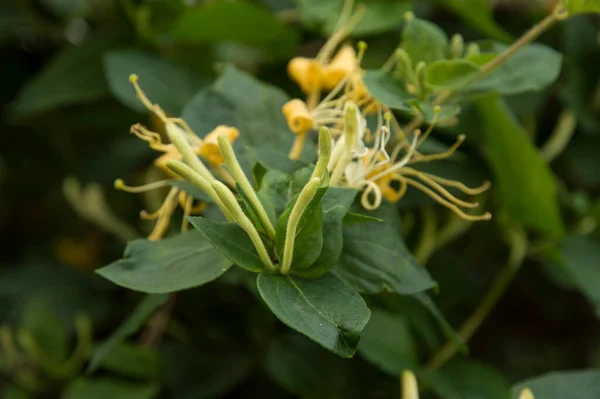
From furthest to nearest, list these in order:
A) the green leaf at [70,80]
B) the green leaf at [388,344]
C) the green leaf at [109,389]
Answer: the green leaf at [70,80]
the green leaf at [109,389]
the green leaf at [388,344]

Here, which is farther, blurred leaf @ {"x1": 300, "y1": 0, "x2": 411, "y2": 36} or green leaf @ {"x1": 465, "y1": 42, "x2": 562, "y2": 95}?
blurred leaf @ {"x1": 300, "y1": 0, "x2": 411, "y2": 36}

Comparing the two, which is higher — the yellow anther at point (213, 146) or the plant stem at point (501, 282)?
the yellow anther at point (213, 146)

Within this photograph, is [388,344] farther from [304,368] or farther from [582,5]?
[582,5]

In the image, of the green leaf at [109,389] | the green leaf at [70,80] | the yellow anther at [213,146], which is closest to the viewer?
the yellow anther at [213,146]

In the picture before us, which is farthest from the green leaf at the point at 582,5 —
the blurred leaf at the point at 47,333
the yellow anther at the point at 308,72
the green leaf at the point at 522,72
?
the blurred leaf at the point at 47,333

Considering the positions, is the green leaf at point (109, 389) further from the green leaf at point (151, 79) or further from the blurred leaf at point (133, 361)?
the green leaf at point (151, 79)

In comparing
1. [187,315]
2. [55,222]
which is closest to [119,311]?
[187,315]

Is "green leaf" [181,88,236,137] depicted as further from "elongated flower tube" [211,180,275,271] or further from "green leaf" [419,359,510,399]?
"green leaf" [419,359,510,399]

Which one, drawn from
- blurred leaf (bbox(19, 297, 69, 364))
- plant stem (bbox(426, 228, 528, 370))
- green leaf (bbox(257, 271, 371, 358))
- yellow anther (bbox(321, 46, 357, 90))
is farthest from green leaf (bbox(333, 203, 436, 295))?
blurred leaf (bbox(19, 297, 69, 364))
